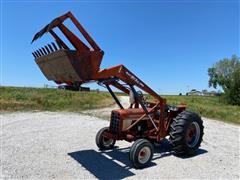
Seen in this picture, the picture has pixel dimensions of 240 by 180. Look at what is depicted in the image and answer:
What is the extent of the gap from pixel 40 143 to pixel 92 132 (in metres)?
2.66

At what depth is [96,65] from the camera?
624cm

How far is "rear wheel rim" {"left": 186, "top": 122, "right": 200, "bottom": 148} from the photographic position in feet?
27.3

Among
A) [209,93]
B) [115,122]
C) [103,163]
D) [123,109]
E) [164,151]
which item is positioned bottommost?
[103,163]

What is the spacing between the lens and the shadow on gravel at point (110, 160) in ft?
21.3

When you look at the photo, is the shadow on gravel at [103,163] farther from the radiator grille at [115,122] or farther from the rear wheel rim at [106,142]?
the radiator grille at [115,122]

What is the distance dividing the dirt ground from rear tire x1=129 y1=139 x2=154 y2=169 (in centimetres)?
17

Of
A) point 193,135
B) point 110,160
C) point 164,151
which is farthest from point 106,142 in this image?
point 193,135

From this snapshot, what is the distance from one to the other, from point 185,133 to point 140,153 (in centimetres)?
162

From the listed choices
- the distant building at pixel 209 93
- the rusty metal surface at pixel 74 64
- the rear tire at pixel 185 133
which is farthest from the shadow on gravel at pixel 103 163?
the distant building at pixel 209 93

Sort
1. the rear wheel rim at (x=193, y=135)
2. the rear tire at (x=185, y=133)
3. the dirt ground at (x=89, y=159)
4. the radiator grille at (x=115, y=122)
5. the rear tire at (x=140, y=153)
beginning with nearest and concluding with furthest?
1. the dirt ground at (x=89, y=159)
2. the rear tire at (x=140, y=153)
3. the radiator grille at (x=115, y=122)
4. the rear tire at (x=185, y=133)
5. the rear wheel rim at (x=193, y=135)

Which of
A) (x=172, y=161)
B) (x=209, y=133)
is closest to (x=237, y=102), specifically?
(x=209, y=133)

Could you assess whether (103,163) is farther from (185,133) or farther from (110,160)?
(185,133)

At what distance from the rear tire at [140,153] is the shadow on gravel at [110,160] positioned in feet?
0.70

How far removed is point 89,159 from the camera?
7547 millimetres
